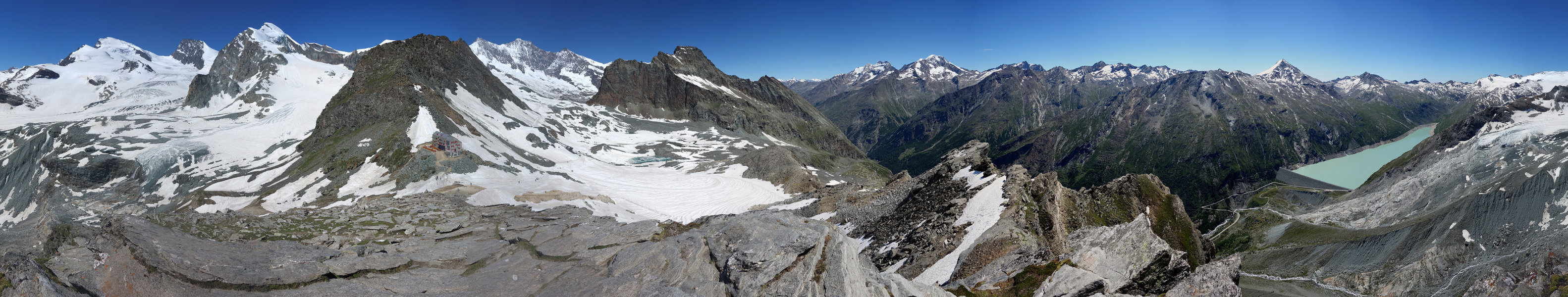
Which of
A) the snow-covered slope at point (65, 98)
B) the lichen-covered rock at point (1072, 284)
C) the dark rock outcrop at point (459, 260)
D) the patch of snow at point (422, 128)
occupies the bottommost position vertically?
the lichen-covered rock at point (1072, 284)

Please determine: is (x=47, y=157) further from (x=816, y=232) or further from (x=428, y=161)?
(x=816, y=232)

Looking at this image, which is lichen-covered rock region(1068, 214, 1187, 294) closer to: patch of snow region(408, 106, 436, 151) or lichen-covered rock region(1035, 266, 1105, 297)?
lichen-covered rock region(1035, 266, 1105, 297)

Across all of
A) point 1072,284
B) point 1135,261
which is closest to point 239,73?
point 1072,284

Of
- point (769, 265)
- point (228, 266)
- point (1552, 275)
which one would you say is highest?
point (228, 266)

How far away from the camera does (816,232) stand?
18.6 meters

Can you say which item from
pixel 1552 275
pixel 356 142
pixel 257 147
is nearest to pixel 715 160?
pixel 356 142

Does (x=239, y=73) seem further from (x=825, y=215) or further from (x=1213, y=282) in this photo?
(x=1213, y=282)

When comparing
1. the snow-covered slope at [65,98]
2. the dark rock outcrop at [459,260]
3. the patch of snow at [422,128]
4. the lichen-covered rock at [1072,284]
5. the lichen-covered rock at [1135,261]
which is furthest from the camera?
the snow-covered slope at [65,98]

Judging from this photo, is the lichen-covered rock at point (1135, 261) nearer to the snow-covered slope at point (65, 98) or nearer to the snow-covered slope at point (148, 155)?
the snow-covered slope at point (148, 155)

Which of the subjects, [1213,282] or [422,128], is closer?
[1213,282]

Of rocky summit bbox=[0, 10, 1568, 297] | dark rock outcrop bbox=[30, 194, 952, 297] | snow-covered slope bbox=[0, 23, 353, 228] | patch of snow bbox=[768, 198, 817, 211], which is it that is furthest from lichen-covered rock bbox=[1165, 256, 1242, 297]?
snow-covered slope bbox=[0, 23, 353, 228]

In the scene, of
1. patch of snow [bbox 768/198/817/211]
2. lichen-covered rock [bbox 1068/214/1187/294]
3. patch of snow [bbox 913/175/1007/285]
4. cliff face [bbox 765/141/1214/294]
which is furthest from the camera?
patch of snow [bbox 768/198/817/211]

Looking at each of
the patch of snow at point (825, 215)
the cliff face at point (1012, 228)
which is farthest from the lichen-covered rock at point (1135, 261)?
the patch of snow at point (825, 215)

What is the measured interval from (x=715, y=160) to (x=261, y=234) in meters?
84.5
